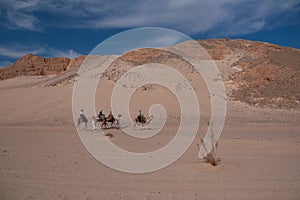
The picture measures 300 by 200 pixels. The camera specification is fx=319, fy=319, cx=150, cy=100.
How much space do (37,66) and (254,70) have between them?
71044 millimetres

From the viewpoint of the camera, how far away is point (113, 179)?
8.15 m

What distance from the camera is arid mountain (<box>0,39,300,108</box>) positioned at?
1273 inches

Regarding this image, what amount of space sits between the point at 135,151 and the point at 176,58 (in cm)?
3030

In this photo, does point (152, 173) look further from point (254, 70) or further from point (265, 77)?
point (254, 70)

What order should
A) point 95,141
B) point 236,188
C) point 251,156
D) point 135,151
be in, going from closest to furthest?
point 236,188 → point 251,156 → point 135,151 → point 95,141

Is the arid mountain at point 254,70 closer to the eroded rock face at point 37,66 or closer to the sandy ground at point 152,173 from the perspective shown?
the sandy ground at point 152,173

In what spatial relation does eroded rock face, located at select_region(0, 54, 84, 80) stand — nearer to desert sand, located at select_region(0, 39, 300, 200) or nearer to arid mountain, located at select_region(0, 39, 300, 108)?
arid mountain, located at select_region(0, 39, 300, 108)

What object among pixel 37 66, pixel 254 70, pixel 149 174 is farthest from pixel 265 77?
pixel 37 66

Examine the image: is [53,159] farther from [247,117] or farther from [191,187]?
[247,117]

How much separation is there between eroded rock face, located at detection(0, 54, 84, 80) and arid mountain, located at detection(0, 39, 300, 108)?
136 feet

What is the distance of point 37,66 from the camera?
92500 mm

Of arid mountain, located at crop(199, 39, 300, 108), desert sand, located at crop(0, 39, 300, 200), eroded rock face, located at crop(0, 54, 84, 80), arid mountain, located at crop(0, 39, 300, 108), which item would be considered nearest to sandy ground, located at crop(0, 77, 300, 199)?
desert sand, located at crop(0, 39, 300, 200)

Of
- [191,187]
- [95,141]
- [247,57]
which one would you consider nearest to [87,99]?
[95,141]

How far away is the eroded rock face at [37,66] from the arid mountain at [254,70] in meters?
41.4
